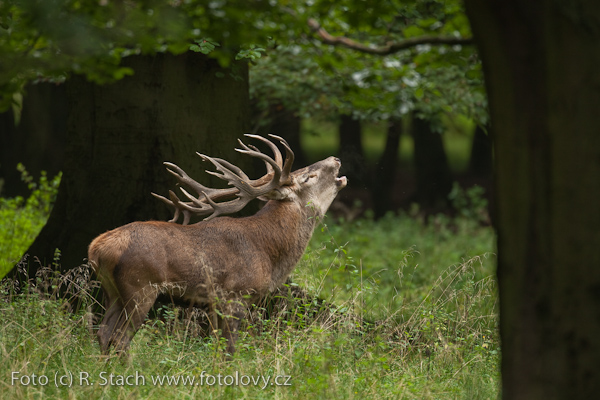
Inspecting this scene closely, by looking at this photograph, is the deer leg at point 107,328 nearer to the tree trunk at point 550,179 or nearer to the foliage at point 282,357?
the foliage at point 282,357

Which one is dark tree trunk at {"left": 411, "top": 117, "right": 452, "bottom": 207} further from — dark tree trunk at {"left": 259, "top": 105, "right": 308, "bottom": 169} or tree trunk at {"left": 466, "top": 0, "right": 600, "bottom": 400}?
tree trunk at {"left": 466, "top": 0, "right": 600, "bottom": 400}

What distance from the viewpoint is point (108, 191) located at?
269 inches

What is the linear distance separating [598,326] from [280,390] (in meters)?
2.09

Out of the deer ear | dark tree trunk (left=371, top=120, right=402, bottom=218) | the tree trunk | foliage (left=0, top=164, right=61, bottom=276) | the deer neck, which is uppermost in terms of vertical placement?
the tree trunk

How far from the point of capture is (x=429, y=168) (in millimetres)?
20391

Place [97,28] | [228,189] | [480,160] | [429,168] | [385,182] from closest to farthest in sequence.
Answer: [97,28], [228,189], [385,182], [429,168], [480,160]

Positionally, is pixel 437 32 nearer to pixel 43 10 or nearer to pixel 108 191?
pixel 43 10

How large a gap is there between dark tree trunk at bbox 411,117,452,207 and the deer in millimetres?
13236

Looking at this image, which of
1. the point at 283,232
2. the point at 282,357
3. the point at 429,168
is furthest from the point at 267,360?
the point at 429,168

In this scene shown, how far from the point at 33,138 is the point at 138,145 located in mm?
12297

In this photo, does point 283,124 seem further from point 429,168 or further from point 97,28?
point 97,28

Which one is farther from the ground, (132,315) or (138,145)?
(138,145)

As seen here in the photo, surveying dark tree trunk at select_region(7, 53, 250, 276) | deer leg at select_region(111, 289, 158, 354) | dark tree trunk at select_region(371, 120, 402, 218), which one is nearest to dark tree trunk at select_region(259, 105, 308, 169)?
dark tree trunk at select_region(371, 120, 402, 218)

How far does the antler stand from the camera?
6316mm
